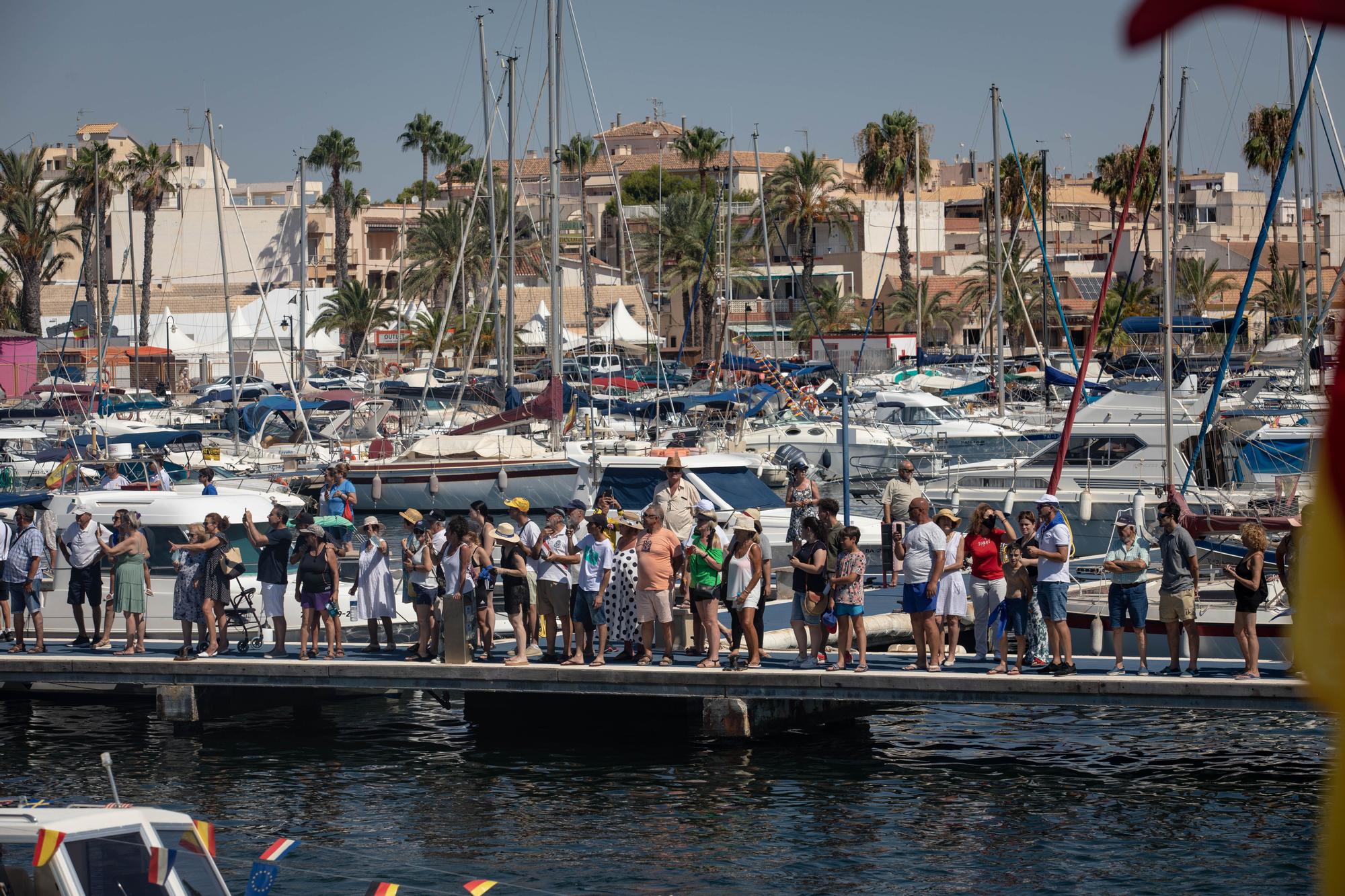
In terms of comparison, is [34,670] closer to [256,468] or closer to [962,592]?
[962,592]

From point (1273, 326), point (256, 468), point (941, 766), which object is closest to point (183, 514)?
point (941, 766)

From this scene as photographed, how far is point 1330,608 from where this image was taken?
124 centimetres

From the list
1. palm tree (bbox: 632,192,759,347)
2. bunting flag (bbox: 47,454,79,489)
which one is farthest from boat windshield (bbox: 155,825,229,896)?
palm tree (bbox: 632,192,759,347)

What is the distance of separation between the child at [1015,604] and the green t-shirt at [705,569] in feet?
9.60

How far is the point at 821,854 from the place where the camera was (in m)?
13.8

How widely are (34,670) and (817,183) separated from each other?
73706 mm

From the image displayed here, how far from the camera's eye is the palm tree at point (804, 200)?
8675cm

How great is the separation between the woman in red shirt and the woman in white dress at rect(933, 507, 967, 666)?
0.15 metres

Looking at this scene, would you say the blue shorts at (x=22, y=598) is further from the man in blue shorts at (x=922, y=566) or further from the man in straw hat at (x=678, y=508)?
the man in blue shorts at (x=922, y=566)

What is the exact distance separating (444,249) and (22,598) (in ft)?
220

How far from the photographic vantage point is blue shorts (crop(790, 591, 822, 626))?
16109mm

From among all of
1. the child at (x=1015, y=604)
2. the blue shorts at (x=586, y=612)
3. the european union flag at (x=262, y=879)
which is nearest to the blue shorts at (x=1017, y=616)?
the child at (x=1015, y=604)

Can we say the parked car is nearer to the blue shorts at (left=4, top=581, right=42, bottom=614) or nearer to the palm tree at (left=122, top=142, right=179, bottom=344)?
the palm tree at (left=122, top=142, right=179, bottom=344)

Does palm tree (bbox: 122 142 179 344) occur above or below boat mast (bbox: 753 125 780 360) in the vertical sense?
above
